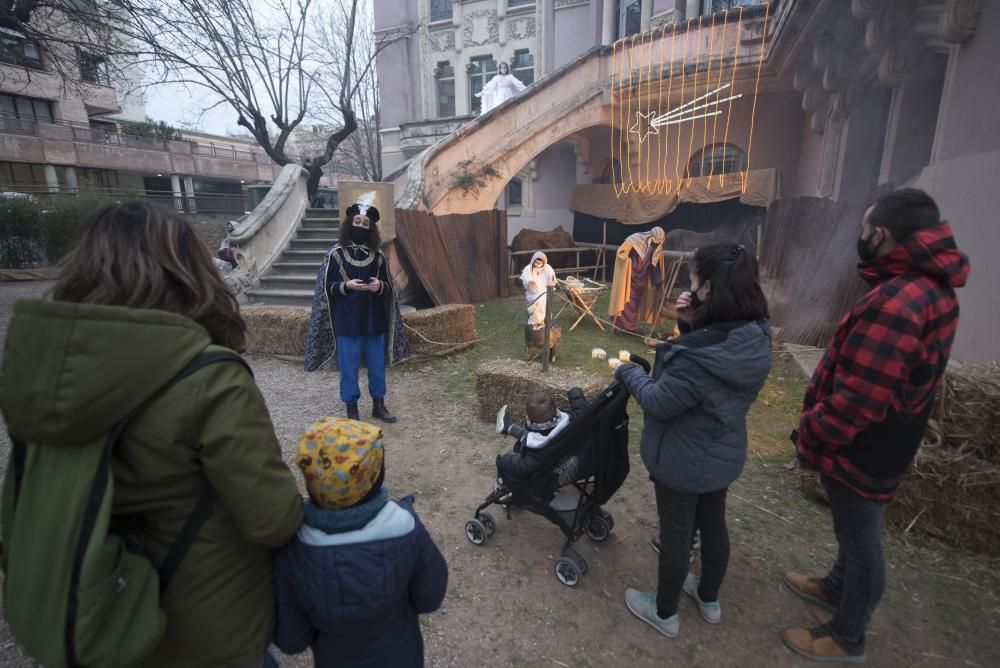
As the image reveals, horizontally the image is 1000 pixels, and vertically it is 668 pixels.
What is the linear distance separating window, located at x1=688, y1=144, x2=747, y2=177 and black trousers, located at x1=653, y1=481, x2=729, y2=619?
43.4 feet

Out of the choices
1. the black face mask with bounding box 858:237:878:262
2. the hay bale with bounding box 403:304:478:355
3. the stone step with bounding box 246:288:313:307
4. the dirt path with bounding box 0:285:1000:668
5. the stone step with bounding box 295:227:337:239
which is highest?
the black face mask with bounding box 858:237:878:262

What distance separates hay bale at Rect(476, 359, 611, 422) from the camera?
4.38m

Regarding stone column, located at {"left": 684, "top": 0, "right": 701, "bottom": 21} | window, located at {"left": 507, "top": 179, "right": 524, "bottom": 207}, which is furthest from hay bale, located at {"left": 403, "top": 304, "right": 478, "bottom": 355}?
window, located at {"left": 507, "top": 179, "right": 524, "bottom": 207}

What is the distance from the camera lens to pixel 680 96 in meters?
11.8

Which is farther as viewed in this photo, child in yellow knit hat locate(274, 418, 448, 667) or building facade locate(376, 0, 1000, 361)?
building facade locate(376, 0, 1000, 361)

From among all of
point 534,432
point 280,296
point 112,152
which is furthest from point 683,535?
point 112,152

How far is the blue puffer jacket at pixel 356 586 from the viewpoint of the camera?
134cm

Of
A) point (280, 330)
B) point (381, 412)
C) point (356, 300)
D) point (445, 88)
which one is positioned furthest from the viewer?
point (445, 88)

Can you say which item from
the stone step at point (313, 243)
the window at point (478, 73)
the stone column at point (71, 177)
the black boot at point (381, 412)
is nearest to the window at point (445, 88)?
the window at point (478, 73)

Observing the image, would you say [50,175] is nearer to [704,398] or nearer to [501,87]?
[501,87]

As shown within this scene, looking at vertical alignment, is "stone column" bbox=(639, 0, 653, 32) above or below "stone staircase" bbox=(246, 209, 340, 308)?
above

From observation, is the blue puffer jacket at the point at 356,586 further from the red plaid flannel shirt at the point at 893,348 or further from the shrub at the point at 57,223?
the shrub at the point at 57,223

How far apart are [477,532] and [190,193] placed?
3849 cm

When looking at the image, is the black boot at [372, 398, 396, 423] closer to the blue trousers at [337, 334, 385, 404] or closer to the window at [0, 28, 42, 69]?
the blue trousers at [337, 334, 385, 404]
